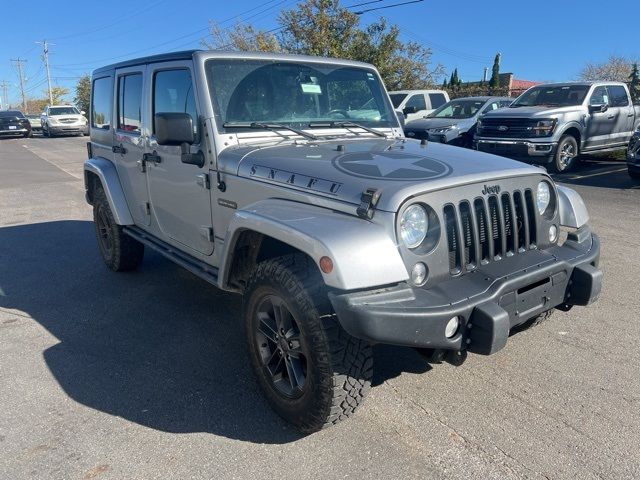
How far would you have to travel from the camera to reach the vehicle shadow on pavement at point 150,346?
2.93 metres

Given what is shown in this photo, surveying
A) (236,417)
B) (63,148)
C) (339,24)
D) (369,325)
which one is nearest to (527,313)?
(369,325)

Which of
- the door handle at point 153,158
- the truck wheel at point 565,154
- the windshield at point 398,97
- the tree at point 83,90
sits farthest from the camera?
A: the tree at point 83,90

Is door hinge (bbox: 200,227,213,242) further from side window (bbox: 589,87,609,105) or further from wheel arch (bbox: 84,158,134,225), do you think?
side window (bbox: 589,87,609,105)

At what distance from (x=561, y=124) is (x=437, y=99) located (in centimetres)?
658

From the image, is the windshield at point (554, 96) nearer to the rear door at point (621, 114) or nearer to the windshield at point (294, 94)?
the rear door at point (621, 114)

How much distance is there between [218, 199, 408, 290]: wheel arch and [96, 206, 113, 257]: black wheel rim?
111 inches

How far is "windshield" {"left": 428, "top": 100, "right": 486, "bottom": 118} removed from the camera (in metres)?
14.4

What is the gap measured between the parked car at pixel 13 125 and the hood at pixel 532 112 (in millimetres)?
25314

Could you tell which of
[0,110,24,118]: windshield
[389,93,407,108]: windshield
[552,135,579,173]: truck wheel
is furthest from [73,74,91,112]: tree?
Answer: [552,135,579,173]: truck wheel

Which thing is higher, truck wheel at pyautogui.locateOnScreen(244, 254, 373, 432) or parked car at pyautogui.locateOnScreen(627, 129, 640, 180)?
parked car at pyautogui.locateOnScreen(627, 129, 640, 180)

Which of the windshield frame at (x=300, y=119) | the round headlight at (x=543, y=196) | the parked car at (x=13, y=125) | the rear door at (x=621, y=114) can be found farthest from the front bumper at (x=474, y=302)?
the parked car at (x=13, y=125)

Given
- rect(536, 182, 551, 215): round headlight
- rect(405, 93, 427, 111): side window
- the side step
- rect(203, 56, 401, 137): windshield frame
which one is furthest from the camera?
rect(405, 93, 427, 111): side window

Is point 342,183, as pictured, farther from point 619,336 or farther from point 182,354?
point 619,336

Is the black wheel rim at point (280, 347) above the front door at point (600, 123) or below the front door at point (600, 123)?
below
